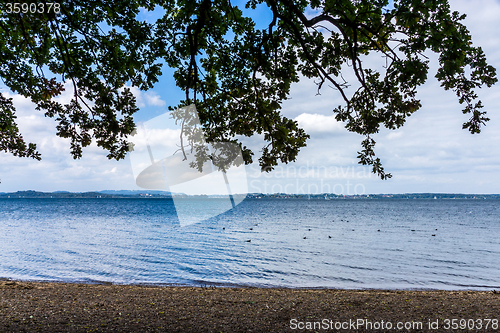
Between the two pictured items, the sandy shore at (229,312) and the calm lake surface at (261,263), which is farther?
the calm lake surface at (261,263)

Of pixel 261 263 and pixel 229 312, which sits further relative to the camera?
pixel 261 263

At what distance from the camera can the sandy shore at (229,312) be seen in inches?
274

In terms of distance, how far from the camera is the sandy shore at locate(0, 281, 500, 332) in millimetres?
6949

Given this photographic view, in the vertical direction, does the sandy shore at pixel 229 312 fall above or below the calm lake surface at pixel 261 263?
above

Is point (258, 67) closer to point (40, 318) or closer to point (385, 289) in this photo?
point (40, 318)

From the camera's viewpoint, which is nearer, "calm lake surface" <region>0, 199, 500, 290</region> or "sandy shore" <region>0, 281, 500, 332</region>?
"sandy shore" <region>0, 281, 500, 332</region>

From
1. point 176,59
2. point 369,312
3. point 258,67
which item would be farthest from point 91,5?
point 369,312

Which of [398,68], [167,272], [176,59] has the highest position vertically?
[176,59]

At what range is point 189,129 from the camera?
6.86 meters

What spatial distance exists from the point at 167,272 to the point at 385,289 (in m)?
11.4

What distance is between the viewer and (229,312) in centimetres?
832

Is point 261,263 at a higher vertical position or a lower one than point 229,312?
lower

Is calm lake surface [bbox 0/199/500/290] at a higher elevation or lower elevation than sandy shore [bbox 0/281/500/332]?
lower

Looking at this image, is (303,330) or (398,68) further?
(303,330)
